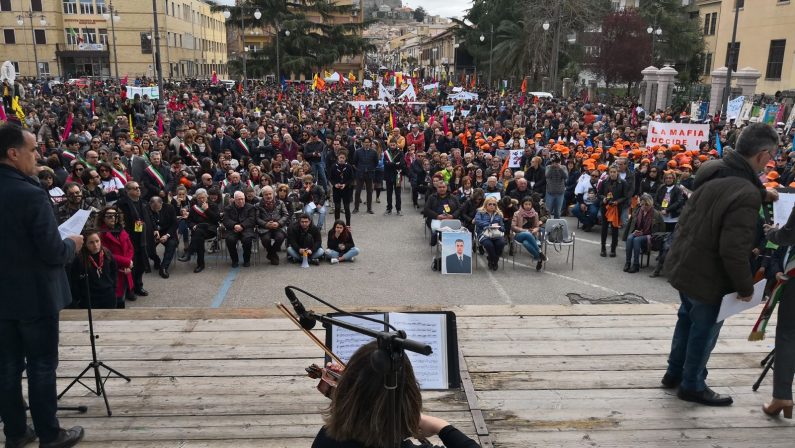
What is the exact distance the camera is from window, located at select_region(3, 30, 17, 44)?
6112 centimetres

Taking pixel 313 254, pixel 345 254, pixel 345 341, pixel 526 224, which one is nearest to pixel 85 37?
pixel 313 254

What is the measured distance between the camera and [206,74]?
79.9 metres

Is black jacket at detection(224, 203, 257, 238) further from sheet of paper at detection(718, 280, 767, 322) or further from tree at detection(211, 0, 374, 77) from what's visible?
tree at detection(211, 0, 374, 77)

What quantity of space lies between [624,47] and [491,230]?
122 feet

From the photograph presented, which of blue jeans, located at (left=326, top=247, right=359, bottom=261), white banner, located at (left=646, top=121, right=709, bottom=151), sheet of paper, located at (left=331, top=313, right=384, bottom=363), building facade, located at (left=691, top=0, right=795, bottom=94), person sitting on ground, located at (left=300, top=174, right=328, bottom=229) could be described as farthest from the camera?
building facade, located at (left=691, top=0, right=795, bottom=94)

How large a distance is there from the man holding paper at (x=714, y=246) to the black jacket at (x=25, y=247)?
367 cm

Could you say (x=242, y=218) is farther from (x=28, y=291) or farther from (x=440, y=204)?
(x=28, y=291)

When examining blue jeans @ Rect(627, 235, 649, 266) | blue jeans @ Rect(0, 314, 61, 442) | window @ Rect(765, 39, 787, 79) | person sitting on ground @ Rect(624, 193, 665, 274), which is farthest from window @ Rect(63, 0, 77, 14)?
blue jeans @ Rect(0, 314, 61, 442)

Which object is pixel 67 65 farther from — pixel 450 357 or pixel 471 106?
pixel 450 357

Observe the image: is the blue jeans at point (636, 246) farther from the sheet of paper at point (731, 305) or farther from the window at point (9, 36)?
the window at point (9, 36)

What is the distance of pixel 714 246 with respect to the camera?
3.64 meters

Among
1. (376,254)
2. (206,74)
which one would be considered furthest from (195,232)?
(206,74)

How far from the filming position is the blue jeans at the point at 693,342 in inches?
148

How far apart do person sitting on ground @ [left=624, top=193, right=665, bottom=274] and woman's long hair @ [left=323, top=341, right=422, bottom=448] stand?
29.8ft
